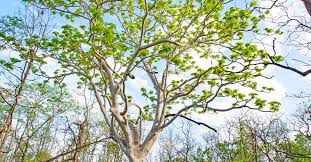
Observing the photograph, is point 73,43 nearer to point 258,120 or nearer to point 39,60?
point 39,60

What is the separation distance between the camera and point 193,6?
8883mm

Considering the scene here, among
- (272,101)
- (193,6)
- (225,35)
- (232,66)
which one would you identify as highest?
(193,6)

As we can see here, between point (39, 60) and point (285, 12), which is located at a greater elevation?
point (39, 60)

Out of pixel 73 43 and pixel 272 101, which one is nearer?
pixel 73 43

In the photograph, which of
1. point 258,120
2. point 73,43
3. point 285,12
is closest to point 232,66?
point 73,43

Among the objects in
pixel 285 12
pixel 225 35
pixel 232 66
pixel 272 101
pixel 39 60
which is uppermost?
pixel 225 35

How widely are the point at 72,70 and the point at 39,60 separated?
1.50m

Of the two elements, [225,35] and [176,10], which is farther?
[176,10]

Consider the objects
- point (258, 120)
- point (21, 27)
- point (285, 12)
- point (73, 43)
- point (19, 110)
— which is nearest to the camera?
point (285, 12)

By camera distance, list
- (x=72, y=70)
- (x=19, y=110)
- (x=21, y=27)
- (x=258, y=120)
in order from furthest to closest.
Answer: (x=258, y=120)
(x=19, y=110)
(x=72, y=70)
(x=21, y=27)

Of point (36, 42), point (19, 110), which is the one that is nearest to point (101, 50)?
point (36, 42)

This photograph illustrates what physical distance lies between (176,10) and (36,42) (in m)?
4.89

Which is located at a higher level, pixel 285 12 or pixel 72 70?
pixel 72 70

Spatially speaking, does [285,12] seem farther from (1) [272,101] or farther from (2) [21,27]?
(2) [21,27]
